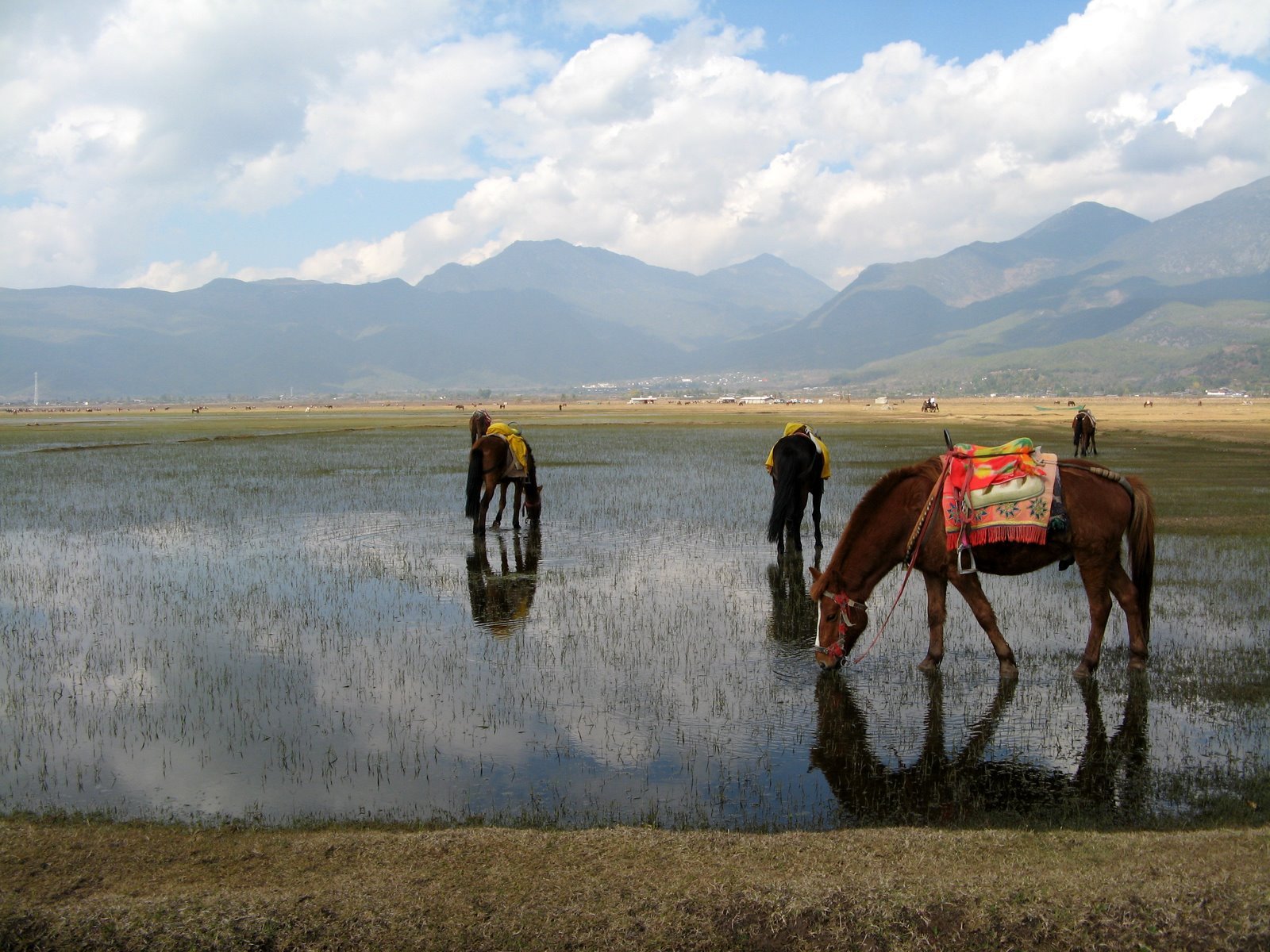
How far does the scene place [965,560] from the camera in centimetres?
852

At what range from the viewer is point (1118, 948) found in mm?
4375

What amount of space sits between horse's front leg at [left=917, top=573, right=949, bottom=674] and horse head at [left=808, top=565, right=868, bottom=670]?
2.21 ft

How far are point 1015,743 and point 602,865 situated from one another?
12.7 ft

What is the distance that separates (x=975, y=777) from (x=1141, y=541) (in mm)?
3280

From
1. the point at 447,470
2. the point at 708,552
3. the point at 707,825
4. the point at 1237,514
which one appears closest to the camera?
the point at 707,825

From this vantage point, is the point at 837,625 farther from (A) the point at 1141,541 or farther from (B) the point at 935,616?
(A) the point at 1141,541

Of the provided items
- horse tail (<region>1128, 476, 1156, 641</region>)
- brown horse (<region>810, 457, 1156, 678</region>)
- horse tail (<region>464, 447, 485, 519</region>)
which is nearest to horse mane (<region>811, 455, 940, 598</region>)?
brown horse (<region>810, 457, 1156, 678</region>)

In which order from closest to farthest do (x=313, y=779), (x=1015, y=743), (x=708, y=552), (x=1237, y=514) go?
(x=313, y=779)
(x=1015, y=743)
(x=708, y=552)
(x=1237, y=514)

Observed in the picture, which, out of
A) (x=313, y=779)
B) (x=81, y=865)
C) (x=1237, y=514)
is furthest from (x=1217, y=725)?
(x=1237, y=514)

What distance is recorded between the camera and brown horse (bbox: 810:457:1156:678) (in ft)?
28.1

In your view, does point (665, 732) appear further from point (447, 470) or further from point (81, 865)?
point (447, 470)

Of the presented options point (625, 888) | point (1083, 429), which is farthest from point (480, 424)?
point (1083, 429)

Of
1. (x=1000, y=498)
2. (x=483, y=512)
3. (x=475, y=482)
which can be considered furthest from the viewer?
(x=483, y=512)

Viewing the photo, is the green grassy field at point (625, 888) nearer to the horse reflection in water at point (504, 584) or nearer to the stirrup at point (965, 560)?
the stirrup at point (965, 560)
